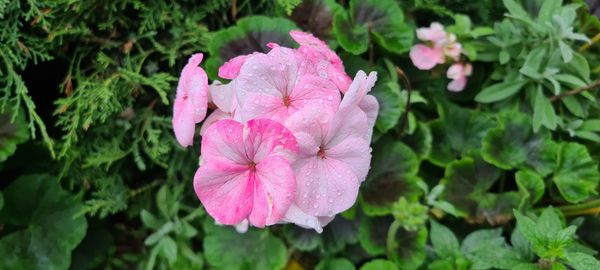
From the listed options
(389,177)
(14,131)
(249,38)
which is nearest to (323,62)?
(249,38)

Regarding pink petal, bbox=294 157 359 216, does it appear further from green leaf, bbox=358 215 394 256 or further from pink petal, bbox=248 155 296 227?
green leaf, bbox=358 215 394 256

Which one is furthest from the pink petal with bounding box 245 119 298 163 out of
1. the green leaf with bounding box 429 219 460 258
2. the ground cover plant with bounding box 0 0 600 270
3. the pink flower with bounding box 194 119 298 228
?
the green leaf with bounding box 429 219 460 258

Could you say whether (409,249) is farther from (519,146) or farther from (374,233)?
(519,146)

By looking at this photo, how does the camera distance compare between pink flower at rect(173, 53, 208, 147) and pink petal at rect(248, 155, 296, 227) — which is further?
pink flower at rect(173, 53, 208, 147)

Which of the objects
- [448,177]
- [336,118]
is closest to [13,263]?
[336,118]

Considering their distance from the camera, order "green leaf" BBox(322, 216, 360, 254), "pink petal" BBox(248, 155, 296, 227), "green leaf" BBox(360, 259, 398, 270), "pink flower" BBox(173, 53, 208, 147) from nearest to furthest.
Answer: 1. "pink petal" BBox(248, 155, 296, 227)
2. "pink flower" BBox(173, 53, 208, 147)
3. "green leaf" BBox(360, 259, 398, 270)
4. "green leaf" BBox(322, 216, 360, 254)

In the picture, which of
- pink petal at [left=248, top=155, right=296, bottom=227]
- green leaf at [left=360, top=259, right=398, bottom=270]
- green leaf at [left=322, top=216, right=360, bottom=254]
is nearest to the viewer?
pink petal at [left=248, top=155, right=296, bottom=227]

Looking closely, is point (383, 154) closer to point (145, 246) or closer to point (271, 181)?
point (271, 181)

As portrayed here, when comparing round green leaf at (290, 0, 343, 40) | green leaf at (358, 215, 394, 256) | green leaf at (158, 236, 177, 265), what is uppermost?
round green leaf at (290, 0, 343, 40)
